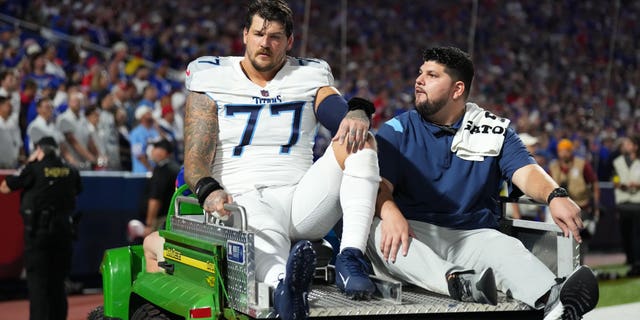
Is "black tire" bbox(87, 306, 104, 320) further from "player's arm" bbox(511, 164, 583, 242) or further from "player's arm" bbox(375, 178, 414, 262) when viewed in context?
"player's arm" bbox(511, 164, 583, 242)

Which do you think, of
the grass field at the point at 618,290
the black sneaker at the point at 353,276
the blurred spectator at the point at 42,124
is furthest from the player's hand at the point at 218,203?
the blurred spectator at the point at 42,124

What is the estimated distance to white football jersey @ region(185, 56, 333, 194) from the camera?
4723mm

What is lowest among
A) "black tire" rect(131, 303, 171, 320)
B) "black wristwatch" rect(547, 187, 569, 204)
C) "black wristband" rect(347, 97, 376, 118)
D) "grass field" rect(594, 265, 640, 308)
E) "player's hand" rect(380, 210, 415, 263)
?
"grass field" rect(594, 265, 640, 308)

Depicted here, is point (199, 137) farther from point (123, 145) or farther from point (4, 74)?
point (123, 145)

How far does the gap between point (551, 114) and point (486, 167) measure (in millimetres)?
19161

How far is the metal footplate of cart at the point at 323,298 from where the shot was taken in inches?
152

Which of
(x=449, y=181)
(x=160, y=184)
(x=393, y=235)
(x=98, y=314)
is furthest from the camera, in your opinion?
(x=160, y=184)

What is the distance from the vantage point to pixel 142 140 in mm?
11859

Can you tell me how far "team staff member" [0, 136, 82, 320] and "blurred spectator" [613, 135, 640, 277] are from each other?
307 inches

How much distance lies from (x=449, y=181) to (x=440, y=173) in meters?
0.06

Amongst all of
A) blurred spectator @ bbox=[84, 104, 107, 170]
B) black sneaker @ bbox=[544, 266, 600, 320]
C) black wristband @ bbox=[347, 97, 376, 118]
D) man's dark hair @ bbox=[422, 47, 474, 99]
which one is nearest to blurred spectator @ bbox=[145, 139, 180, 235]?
blurred spectator @ bbox=[84, 104, 107, 170]

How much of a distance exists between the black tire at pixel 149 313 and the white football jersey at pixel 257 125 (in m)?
0.66

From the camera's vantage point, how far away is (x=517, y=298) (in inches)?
171

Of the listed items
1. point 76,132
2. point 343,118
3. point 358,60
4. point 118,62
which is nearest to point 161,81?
point 118,62
